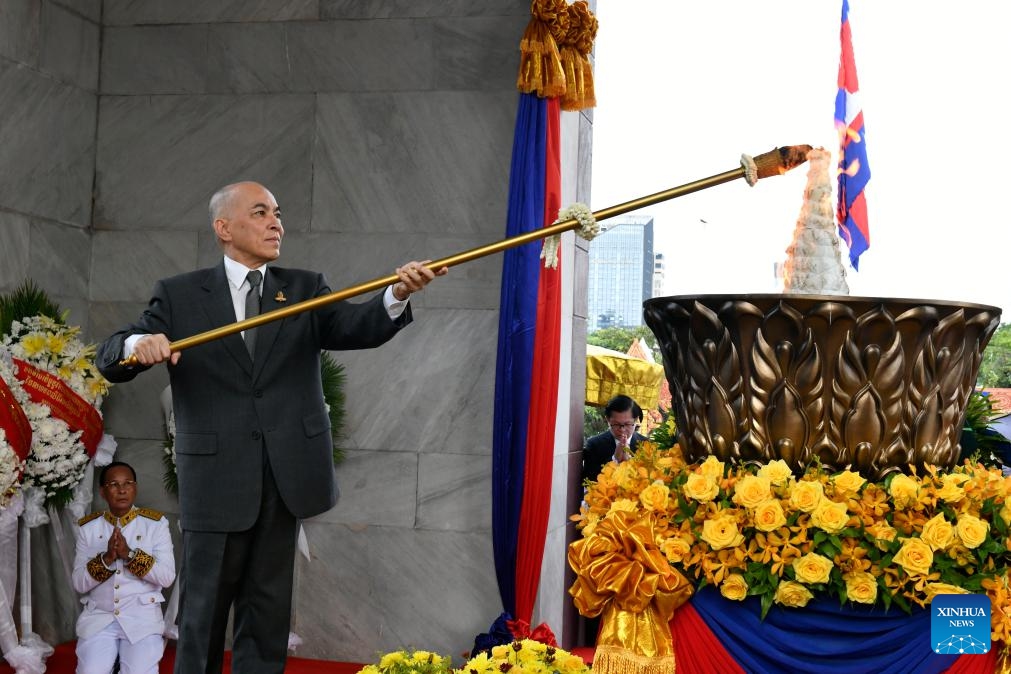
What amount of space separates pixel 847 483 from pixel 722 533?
0.28m

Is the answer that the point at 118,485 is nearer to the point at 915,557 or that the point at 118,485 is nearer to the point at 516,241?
the point at 516,241

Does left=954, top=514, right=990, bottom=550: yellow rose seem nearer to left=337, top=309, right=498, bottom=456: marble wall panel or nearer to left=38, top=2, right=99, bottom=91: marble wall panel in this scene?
left=337, top=309, right=498, bottom=456: marble wall panel

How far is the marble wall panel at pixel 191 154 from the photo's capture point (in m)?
5.38

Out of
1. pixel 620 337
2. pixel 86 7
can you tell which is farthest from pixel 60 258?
pixel 620 337

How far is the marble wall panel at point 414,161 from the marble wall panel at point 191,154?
0.12m

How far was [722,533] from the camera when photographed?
2.53m

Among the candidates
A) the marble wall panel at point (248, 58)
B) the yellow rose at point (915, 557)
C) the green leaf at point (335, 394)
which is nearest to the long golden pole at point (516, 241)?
the yellow rose at point (915, 557)

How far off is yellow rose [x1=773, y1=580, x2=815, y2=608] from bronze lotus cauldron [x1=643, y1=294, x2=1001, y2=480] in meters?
0.26

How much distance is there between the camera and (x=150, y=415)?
17.9ft

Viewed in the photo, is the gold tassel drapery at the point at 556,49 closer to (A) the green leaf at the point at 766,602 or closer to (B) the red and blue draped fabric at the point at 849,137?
(A) the green leaf at the point at 766,602

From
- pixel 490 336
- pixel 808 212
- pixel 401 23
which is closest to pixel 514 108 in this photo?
pixel 401 23

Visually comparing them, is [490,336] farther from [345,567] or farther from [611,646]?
[611,646]

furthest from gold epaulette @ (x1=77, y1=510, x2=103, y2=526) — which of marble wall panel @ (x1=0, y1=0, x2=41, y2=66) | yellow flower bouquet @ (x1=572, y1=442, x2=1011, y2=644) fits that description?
yellow flower bouquet @ (x1=572, y1=442, x2=1011, y2=644)

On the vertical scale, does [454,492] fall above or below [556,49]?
below
